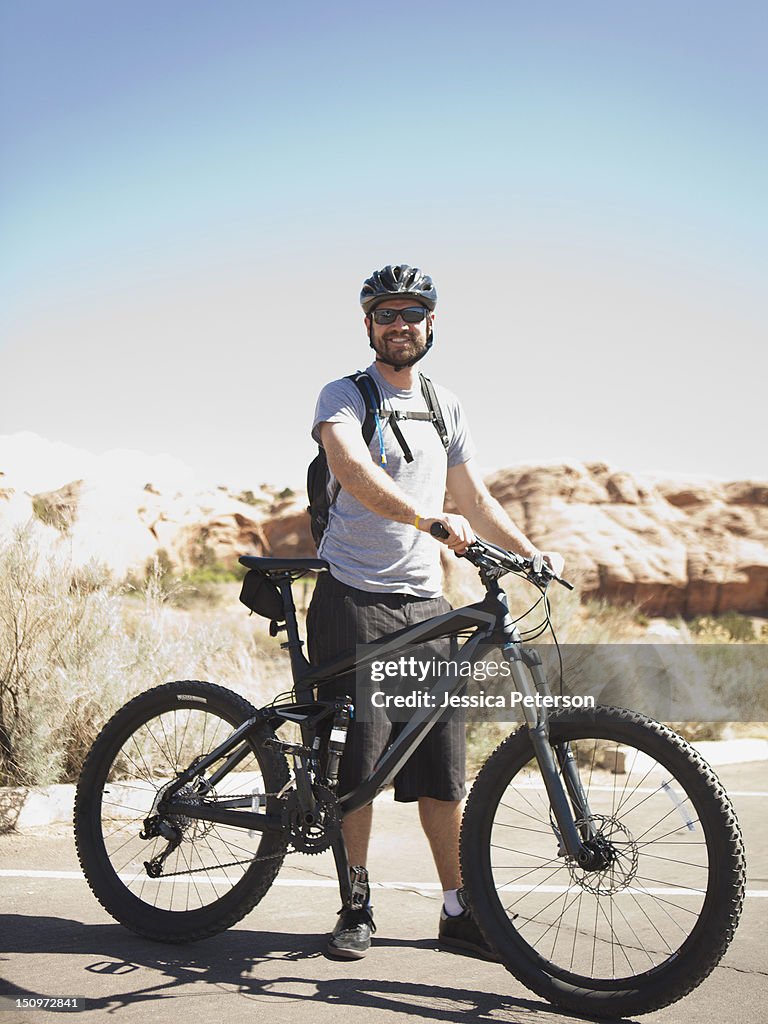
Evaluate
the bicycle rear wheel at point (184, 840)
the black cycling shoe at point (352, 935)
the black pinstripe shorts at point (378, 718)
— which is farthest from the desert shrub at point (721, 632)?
the black cycling shoe at point (352, 935)

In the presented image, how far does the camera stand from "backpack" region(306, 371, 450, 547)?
12.3ft

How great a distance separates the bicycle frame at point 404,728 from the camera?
328cm

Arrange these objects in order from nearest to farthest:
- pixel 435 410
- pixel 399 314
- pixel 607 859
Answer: pixel 607 859
pixel 399 314
pixel 435 410

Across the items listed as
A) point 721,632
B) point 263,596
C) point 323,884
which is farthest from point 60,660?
point 721,632

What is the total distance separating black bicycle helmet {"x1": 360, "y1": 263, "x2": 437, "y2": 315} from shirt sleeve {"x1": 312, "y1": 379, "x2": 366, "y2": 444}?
0.31 metres

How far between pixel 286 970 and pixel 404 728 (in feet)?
2.82

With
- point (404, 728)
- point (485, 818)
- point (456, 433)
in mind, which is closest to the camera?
point (485, 818)

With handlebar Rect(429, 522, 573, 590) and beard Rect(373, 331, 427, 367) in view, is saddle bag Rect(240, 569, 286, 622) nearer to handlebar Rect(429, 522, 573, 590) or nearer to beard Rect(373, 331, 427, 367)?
handlebar Rect(429, 522, 573, 590)

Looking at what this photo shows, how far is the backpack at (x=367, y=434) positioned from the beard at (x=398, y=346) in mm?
102

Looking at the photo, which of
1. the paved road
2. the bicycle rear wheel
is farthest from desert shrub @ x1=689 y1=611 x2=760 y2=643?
the bicycle rear wheel

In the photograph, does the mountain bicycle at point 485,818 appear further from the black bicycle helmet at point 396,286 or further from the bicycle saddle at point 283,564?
the black bicycle helmet at point 396,286

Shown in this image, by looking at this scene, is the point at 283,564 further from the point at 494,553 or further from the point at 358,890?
the point at 358,890

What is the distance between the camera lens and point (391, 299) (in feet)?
12.5

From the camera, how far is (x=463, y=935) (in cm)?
371
